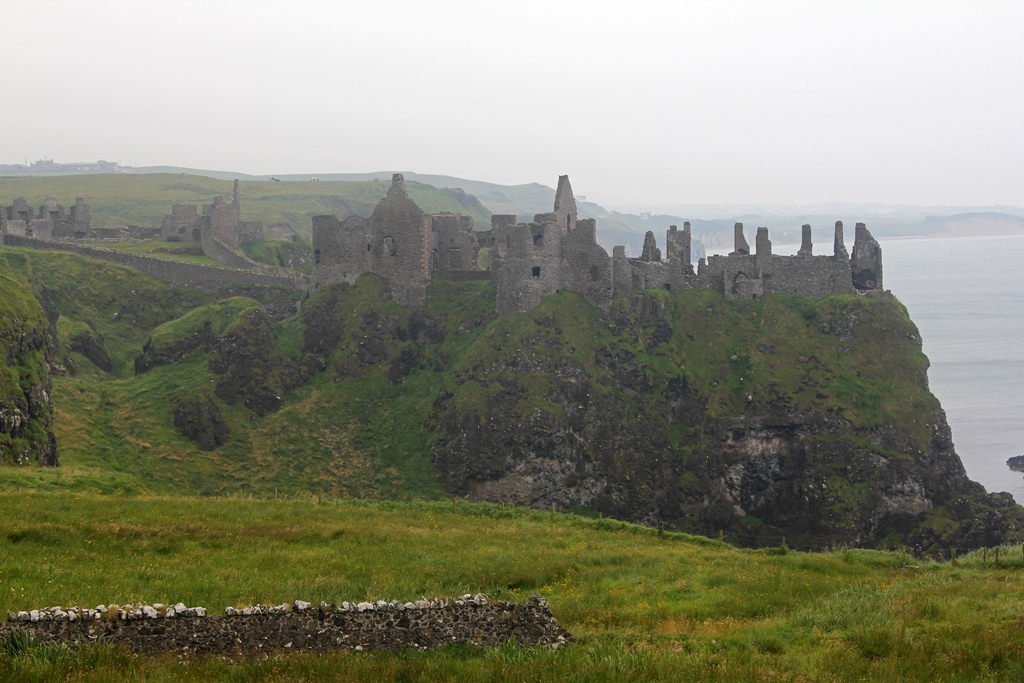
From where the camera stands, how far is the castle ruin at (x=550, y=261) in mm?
69062

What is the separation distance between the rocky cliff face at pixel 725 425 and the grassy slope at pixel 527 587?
19997 mm

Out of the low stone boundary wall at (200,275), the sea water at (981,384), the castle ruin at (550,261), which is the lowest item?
the sea water at (981,384)

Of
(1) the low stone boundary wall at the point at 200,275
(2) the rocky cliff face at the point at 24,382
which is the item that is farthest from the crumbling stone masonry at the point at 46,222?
(2) the rocky cliff face at the point at 24,382

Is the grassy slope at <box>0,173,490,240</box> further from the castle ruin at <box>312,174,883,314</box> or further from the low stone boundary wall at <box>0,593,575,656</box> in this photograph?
the low stone boundary wall at <box>0,593,575,656</box>

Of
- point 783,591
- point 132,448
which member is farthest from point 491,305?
point 783,591

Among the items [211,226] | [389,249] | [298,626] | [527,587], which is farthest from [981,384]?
[298,626]

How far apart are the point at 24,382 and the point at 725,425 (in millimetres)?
35993

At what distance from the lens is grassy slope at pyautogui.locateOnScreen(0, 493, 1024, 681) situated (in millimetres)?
18531

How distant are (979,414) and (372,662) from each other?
4198 inches

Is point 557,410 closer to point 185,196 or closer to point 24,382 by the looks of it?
point 24,382

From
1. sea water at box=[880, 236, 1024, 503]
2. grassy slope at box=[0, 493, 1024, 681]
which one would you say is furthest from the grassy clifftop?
sea water at box=[880, 236, 1024, 503]

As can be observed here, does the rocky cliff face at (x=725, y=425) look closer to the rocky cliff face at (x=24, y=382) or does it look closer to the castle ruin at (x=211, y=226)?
the rocky cliff face at (x=24, y=382)

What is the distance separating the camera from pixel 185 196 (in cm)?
16612

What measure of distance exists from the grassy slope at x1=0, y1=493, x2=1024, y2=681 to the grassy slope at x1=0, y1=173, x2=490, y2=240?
102 m
